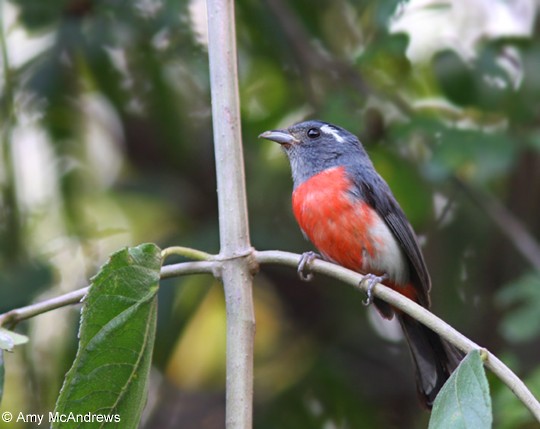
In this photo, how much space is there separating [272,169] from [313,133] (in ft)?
3.22

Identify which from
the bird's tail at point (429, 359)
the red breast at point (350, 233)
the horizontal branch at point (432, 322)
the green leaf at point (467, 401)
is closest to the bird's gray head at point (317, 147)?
the red breast at point (350, 233)

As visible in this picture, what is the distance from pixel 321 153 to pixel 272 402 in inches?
66.0

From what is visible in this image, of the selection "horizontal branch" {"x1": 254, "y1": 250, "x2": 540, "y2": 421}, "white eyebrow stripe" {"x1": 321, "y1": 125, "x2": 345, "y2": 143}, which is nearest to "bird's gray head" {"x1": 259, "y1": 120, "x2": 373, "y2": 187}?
"white eyebrow stripe" {"x1": 321, "y1": 125, "x2": 345, "y2": 143}

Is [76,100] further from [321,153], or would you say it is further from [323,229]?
[323,229]

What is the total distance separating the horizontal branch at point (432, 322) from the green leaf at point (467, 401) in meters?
0.04

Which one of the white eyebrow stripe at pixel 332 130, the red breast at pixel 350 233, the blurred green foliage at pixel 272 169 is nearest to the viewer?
the red breast at pixel 350 233

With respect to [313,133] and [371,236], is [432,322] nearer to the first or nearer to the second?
[371,236]

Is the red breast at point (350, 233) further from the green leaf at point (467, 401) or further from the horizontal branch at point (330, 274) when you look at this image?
the green leaf at point (467, 401)

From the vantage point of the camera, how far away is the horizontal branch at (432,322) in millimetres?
2051

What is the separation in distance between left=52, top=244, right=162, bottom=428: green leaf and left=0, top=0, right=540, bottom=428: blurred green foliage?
8.28 feet

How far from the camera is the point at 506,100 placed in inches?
203

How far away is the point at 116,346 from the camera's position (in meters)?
2.37

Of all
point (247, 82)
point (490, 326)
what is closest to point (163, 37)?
point (247, 82)

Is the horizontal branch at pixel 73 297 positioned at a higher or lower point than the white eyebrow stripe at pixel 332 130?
lower
